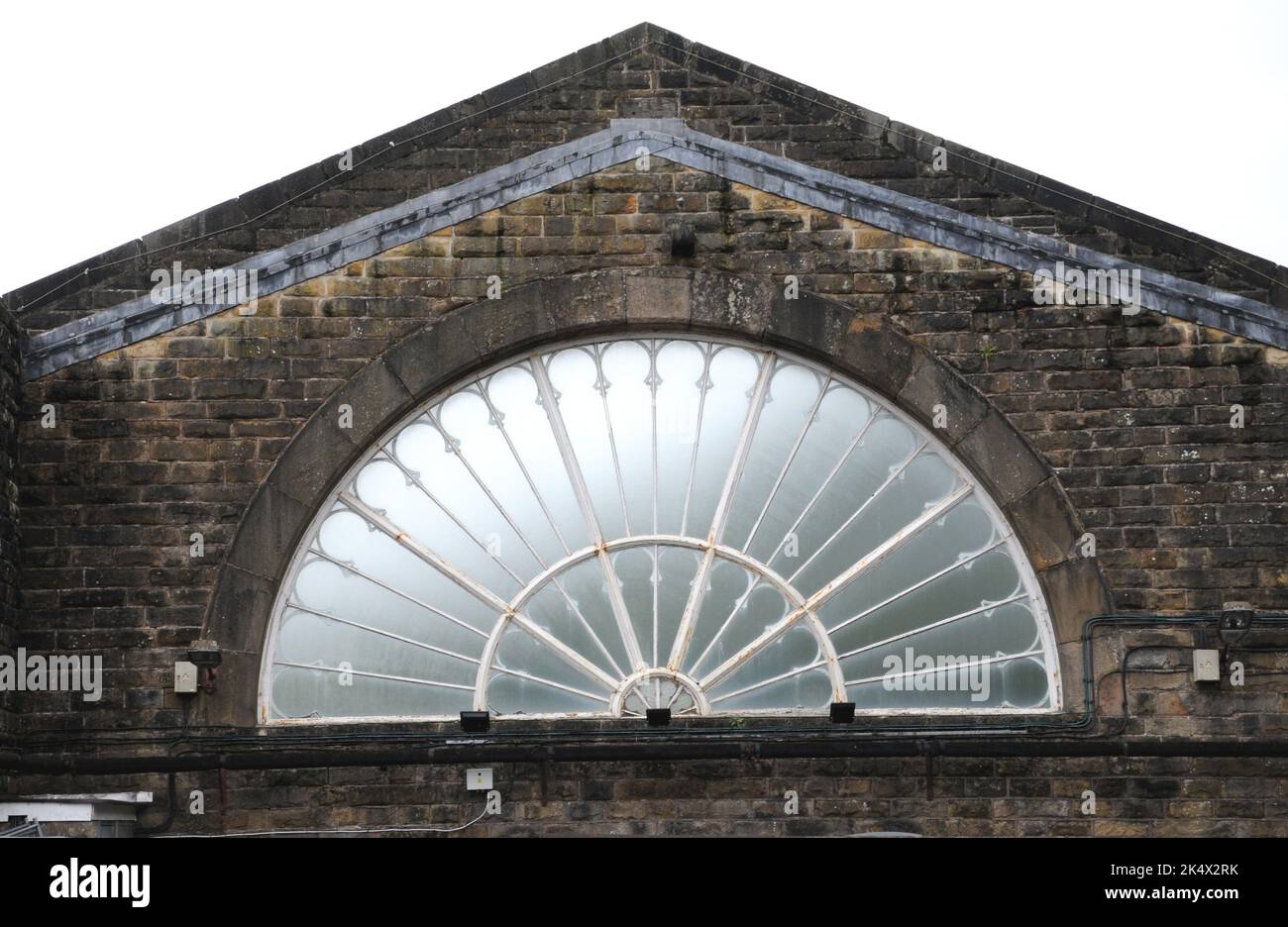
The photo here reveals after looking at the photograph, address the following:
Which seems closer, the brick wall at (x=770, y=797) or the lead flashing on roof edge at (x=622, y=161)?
the brick wall at (x=770, y=797)

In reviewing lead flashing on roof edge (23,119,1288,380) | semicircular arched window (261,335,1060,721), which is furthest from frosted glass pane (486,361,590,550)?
lead flashing on roof edge (23,119,1288,380)

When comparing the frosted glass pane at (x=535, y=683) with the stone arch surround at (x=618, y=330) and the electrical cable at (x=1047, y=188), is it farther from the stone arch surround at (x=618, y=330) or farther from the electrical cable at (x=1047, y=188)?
the electrical cable at (x=1047, y=188)

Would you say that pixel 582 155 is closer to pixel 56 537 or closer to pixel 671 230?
pixel 671 230

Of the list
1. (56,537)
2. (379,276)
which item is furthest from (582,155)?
(56,537)

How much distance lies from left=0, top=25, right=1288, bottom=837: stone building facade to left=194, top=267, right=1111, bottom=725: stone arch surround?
0.8 inches

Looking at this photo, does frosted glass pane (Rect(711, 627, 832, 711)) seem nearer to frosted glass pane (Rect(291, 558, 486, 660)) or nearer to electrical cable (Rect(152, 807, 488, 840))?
frosted glass pane (Rect(291, 558, 486, 660))

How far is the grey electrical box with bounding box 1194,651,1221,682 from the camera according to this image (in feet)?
37.8

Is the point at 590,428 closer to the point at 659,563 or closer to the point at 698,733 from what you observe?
the point at 659,563

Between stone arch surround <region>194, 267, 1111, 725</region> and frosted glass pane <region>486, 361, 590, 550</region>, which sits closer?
stone arch surround <region>194, 267, 1111, 725</region>

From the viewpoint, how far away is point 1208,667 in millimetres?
11539

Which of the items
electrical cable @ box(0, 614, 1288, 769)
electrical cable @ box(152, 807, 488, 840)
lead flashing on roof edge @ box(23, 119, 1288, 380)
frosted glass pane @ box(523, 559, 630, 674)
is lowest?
electrical cable @ box(152, 807, 488, 840)

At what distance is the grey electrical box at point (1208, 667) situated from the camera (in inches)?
454

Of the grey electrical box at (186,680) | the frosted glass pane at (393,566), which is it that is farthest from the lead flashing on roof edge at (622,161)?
the grey electrical box at (186,680)

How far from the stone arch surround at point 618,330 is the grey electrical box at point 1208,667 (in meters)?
0.68
